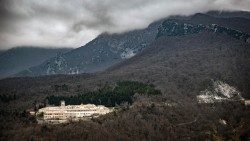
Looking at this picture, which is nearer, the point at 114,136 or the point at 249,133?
the point at 114,136

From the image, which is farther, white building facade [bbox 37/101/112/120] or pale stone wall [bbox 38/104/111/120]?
pale stone wall [bbox 38/104/111/120]

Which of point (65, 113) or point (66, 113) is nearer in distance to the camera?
point (65, 113)

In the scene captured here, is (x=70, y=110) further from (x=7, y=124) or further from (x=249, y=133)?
(x=249, y=133)

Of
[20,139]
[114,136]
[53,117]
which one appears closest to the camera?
[20,139]

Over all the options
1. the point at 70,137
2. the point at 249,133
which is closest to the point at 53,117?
the point at 70,137

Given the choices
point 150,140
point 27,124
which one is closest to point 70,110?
point 27,124

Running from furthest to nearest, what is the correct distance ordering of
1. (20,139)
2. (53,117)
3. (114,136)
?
(53,117) < (114,136) < (20,139)

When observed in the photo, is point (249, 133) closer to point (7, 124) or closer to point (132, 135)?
point (132, 135)

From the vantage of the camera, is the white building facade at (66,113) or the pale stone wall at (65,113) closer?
the white building facade at (66,113)

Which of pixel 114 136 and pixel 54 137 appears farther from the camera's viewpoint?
pixel 114 136
